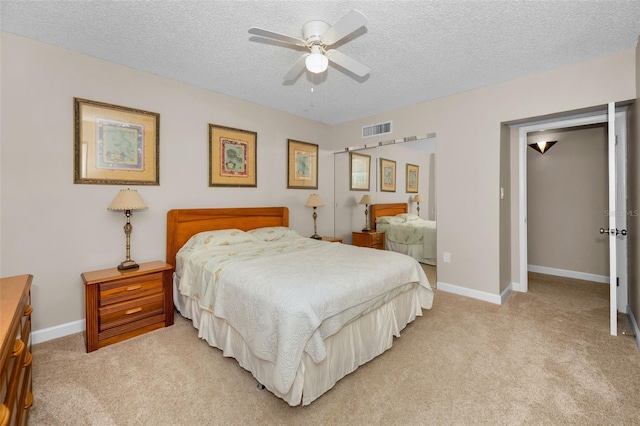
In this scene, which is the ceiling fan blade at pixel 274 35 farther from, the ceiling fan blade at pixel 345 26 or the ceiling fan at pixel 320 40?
the ceiling fan blade at pixel 345 26

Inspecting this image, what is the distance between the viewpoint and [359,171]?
469 centimetres

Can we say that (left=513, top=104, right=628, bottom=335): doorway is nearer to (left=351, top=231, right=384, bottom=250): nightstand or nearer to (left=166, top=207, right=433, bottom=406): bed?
(left=166, top=207, right=433, bottom=406): bed

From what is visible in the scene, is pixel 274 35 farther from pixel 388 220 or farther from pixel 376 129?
pixel 388 220

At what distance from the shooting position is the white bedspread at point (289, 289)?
164 centimetres

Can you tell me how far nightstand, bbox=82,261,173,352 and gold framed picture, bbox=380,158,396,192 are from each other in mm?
3151

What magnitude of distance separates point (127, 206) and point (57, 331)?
128 cm

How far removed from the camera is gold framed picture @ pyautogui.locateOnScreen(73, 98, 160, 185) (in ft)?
8.59

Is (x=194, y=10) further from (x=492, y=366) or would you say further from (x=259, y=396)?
(x=492, y=366)

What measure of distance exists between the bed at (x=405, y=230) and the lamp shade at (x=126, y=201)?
3.19 metres

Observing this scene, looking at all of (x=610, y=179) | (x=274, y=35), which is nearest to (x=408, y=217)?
(x=610, y=179)

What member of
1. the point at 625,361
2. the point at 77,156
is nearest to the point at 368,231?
the point at 625,361

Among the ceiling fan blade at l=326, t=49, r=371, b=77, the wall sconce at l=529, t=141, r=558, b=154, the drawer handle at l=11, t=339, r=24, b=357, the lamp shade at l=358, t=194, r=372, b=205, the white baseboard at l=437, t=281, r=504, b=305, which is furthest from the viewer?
the lamp shade at l=358, t=194, r=372, b=205

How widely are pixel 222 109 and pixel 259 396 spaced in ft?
10.5

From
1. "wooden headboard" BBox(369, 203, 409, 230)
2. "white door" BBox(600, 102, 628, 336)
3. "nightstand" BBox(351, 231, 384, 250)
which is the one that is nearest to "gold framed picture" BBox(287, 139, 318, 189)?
"wooden headboard" BBox(369, 203, 409, 230)
